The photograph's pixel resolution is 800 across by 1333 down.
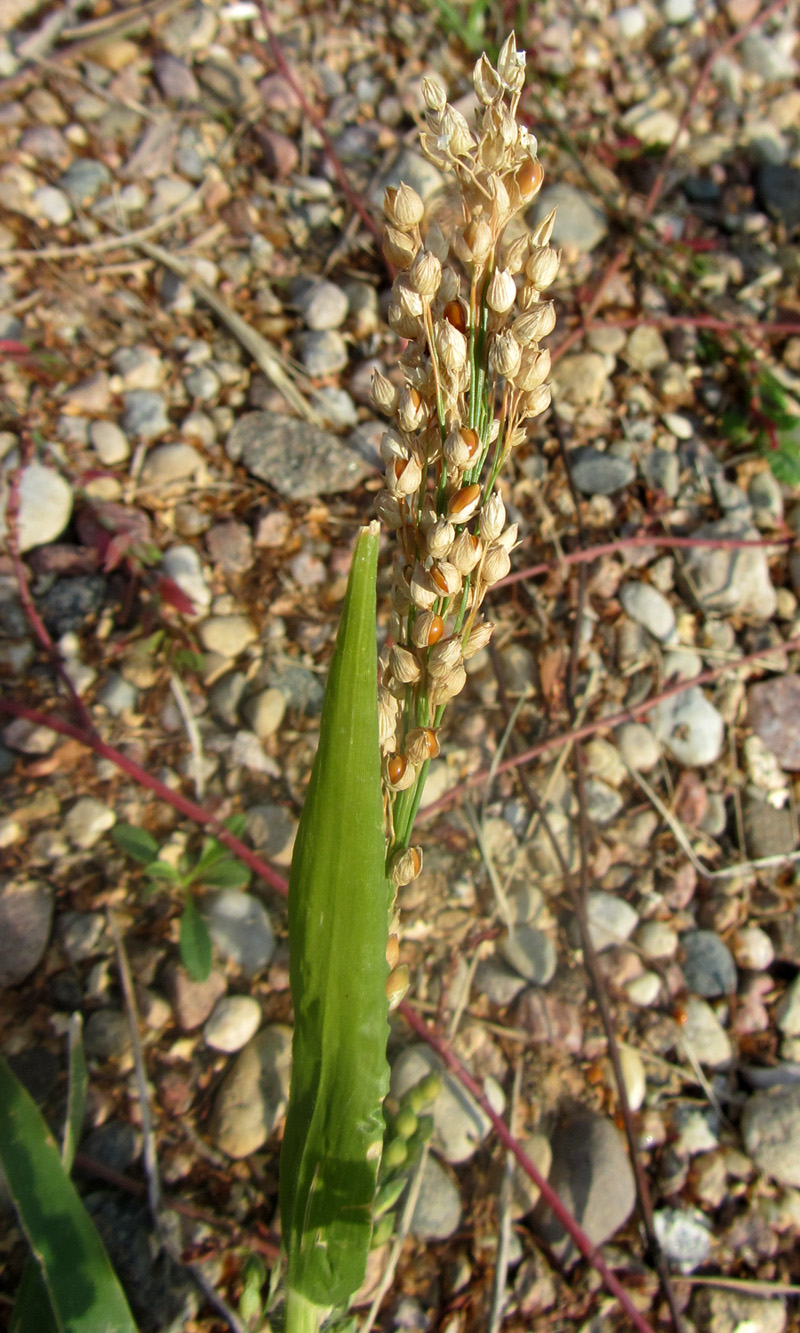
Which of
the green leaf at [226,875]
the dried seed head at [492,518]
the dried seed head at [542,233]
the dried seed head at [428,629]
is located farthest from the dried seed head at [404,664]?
the green leaf at [226,875]

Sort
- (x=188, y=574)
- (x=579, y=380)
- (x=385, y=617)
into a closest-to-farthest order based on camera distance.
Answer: (x=188, y=574) → (x=385, y=617) → (x=579, y=380)

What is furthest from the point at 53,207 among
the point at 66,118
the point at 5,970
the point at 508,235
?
the point at 5,970

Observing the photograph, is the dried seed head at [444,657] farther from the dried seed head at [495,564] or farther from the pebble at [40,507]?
the pebble at [40,507]

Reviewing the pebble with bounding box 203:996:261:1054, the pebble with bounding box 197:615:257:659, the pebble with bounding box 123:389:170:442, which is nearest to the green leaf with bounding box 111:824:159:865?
the pebble with bounding box 203:996:261:1054

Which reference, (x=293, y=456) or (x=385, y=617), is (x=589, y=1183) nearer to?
(x=385, y=617)

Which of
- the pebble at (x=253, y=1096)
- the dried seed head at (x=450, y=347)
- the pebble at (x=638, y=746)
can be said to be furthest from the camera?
the pebble at (x=638, y=746)

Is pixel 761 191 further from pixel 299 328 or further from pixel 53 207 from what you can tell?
pixel 53 207

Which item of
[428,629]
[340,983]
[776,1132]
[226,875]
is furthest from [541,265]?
[776,1132]
